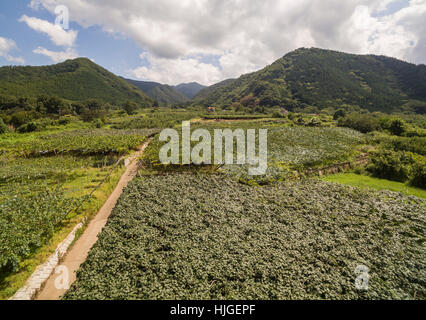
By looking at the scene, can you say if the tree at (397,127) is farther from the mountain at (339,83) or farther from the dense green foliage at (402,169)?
the mountain at (339,83)

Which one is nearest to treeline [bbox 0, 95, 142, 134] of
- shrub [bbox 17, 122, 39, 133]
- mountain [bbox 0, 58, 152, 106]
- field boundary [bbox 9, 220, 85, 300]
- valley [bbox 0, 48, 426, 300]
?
shrub [bbox 17, 122, 39, 133]

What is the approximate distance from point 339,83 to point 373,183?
133 meters

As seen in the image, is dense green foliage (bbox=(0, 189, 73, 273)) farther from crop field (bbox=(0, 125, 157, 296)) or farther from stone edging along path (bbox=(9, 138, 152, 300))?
stone edging along path (bbox=(9, 138, 152, 300))

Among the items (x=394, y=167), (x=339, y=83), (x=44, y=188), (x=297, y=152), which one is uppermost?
(x=339, y=83)

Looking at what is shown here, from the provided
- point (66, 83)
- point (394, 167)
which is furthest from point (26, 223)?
point (66, 83)

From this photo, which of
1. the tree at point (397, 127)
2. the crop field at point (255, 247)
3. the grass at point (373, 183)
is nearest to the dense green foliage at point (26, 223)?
the crop field at point (255, 247)

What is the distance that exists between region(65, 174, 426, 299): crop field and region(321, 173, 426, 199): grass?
2.50 m

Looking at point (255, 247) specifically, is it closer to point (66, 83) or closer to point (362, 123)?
point (362, 123)

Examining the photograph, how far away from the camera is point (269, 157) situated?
25.6 metres

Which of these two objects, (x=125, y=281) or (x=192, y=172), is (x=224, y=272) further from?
(x=192, y=172)

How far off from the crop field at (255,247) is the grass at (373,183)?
8.20 feet

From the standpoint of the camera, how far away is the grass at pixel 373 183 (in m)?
17.3

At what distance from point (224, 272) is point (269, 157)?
1994 centimetres

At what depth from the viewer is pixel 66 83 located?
409ft
